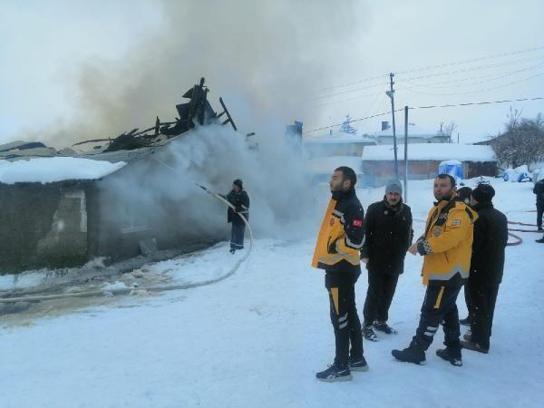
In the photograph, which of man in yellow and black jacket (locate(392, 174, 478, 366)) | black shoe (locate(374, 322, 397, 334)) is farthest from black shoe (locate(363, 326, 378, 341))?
man in yellow and black jacket (locate(392, 174, 478, 366))

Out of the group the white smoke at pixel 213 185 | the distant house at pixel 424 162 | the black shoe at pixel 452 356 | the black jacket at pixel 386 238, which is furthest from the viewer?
the distant house at pixel 424 162

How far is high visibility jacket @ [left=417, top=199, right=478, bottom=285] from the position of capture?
3930 millimetres

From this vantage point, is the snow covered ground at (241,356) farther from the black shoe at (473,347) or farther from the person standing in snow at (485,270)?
the person standing in snow at (485,270)

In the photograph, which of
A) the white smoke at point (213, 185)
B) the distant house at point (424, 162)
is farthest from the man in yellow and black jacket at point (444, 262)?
the distant house at point (424, 162)

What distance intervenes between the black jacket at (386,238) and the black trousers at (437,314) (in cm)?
82

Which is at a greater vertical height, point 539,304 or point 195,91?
point 195,91

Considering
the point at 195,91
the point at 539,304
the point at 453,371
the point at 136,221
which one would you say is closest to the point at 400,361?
the point at 453,371

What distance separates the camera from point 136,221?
9.24m

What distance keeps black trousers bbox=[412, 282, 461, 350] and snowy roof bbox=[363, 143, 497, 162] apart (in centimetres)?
4265

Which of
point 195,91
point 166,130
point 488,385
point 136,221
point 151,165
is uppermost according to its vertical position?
point 195,91

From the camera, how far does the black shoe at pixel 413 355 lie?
414cm

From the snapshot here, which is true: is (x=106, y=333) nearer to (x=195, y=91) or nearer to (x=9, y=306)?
(x=9, y=306)

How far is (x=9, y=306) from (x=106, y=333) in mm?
2148

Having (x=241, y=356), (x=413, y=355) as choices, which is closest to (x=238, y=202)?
(x=241, y=356)
